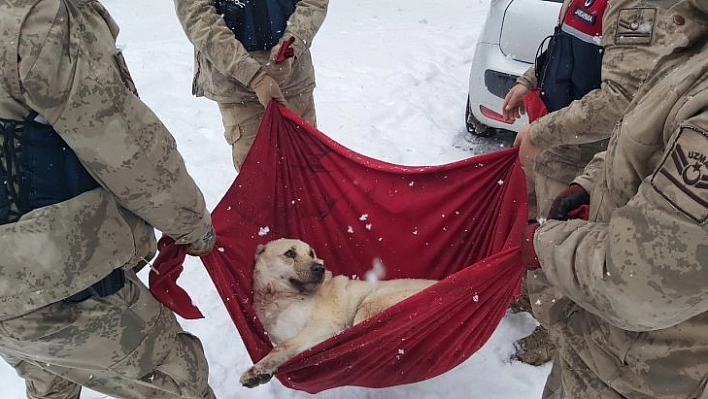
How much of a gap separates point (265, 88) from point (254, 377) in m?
1.43

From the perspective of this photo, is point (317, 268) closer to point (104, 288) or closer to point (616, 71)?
point (104, 288)

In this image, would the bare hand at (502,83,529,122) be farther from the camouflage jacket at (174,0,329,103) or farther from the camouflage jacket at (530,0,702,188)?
the camouflage jacket at (174,0,329,103)

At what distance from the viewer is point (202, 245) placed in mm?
2154

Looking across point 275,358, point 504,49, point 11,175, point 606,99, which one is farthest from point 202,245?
point 504,49

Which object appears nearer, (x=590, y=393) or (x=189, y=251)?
(x=590, y=393)

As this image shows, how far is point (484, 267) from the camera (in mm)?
1950

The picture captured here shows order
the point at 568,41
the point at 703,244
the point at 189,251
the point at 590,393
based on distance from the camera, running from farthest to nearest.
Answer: the point at 568,41 → the point at 189,251 → the point at 590,393 → the point at 703,244

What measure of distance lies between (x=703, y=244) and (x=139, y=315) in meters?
1.66

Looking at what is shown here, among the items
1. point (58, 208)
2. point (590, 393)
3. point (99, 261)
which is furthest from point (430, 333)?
point (58, 208)

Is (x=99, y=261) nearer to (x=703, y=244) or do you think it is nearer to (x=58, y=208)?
(x=58, y=208)

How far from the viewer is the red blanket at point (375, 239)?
2119mm

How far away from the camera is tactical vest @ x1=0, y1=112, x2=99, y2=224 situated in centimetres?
157

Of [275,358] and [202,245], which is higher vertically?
[202,245]

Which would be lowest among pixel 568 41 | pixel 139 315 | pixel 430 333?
pixel 430 333
